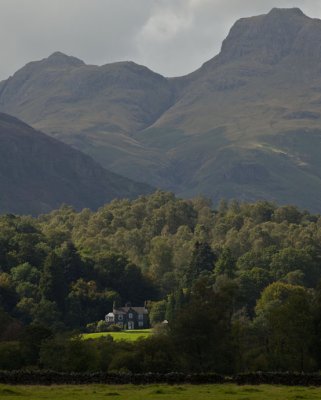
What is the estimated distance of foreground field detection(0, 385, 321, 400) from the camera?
173 ft

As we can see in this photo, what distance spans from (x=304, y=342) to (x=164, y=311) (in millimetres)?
96270

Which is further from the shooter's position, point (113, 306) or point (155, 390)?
point (113, 306)

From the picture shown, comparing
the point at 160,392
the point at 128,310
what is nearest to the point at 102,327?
the point at 128,310

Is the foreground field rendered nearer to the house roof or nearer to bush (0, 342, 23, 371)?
bush (0, 342, 23, 371)

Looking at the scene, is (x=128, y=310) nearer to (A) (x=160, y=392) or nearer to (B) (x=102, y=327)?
(B) (x=102, y=327)

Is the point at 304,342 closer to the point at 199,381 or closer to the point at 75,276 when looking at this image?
the point at 199,381

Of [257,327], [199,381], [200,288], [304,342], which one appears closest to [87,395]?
[199,381]

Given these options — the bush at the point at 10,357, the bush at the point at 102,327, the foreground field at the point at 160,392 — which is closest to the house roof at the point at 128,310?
the bush at the point at 102,327

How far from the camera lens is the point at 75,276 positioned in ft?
655

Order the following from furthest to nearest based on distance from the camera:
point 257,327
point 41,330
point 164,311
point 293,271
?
1. point 293,271
2. point 164,311
3. point 257,327
4. point 41,330

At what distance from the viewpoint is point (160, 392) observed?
181ft

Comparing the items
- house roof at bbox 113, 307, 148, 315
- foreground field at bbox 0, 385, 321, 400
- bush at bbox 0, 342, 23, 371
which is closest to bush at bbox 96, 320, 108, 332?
house roof at bbox 113, 307, 148, 315

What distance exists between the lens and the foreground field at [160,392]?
173 feet

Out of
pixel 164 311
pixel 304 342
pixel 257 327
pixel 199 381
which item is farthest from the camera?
pixel 164 311
